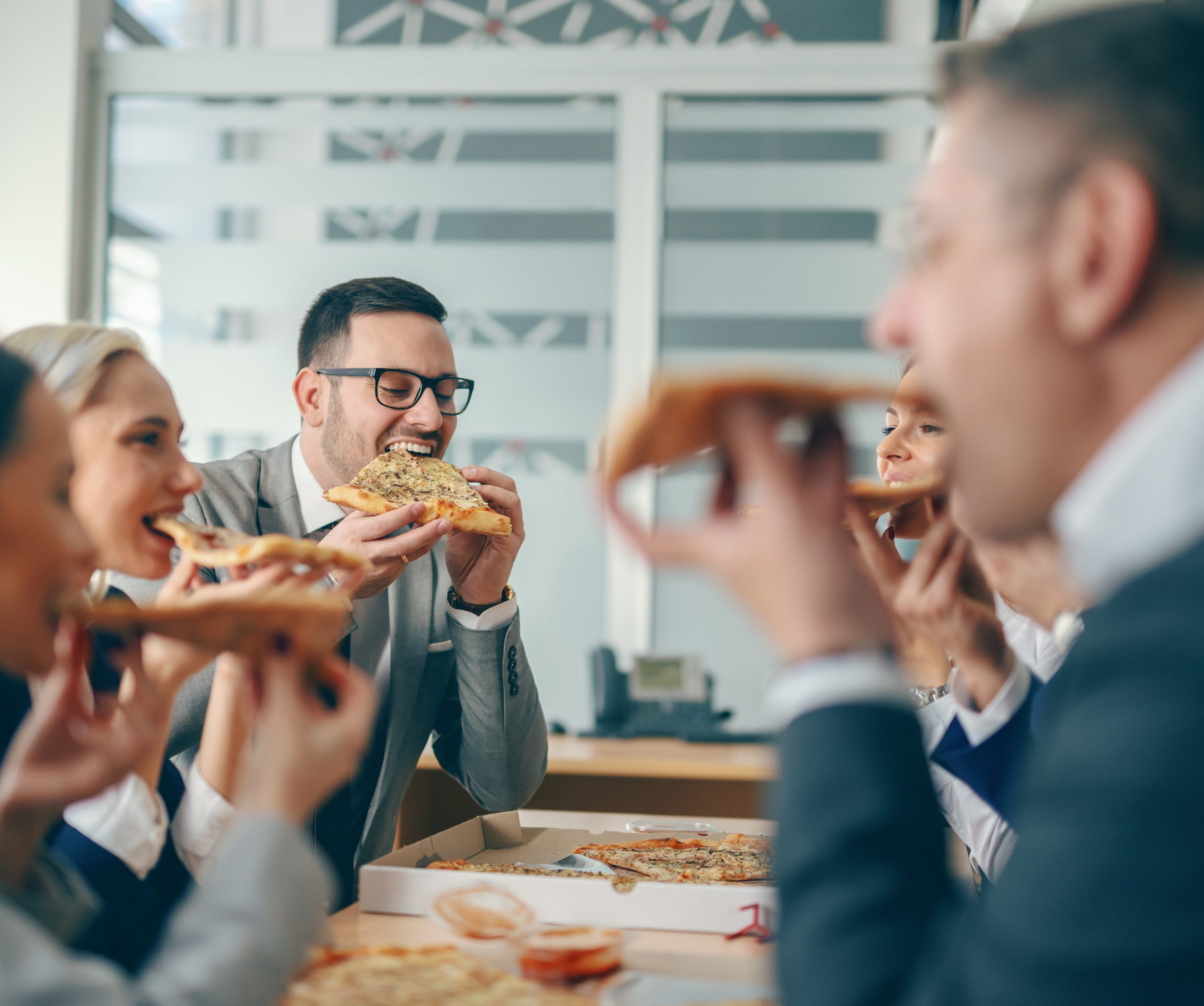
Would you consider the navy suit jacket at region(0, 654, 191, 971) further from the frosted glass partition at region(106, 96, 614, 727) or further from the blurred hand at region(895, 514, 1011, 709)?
the frosted glass partition at region(106, 96, 614, 727)

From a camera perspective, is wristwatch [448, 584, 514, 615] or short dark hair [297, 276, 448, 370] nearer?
wristwatch [448, 584, 514, 615]

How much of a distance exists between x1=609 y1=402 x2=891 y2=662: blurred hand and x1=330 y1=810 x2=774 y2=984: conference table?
347 mm

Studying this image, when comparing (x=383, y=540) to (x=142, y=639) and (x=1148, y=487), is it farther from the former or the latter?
(x=1148, y=487)

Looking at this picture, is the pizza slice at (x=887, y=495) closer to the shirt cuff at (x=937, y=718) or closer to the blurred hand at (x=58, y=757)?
the shirt cuff at (x=937, y=718)

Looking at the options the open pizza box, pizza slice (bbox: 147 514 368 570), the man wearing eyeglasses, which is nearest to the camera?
the open pizza box

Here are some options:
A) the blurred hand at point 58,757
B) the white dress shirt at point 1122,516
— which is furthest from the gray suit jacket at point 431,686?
the white dress shirt at point 1122,516

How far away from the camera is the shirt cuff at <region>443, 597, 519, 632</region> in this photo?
2186 mm

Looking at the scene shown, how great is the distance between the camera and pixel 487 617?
2.19 meters

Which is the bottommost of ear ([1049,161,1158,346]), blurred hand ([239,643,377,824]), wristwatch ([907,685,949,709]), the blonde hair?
wristwatch ([907,685,949,709])

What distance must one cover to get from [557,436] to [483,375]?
0.40 metres

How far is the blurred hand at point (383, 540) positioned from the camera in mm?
1985

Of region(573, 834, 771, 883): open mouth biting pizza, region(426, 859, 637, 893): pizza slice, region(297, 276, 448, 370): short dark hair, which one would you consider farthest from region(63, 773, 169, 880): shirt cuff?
region(297, 276, 448, 370): short dark hair

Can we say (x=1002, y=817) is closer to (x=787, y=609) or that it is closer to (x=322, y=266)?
(x=787, y=609)

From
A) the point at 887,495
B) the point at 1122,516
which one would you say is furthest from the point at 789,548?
the point at 887,495
